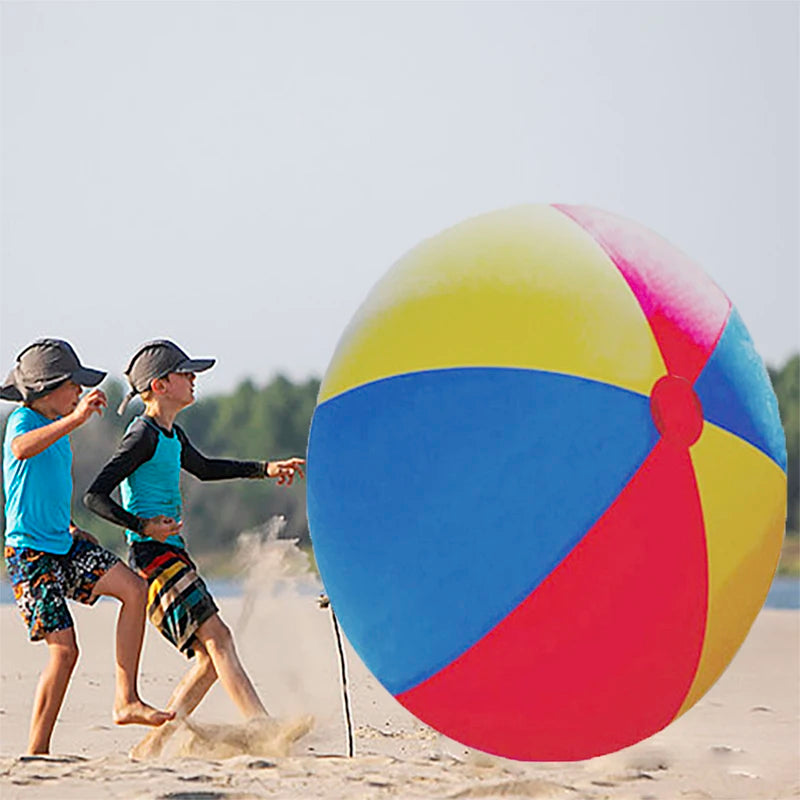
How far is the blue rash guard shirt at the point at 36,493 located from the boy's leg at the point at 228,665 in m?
0.60

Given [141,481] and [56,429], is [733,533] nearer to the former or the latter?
[141,481]

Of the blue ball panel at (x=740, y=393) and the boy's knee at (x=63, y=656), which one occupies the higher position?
the blue ball panel at (x=740, y=393)

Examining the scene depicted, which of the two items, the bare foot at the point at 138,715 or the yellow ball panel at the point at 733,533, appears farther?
the bare foot at the point at 138,715

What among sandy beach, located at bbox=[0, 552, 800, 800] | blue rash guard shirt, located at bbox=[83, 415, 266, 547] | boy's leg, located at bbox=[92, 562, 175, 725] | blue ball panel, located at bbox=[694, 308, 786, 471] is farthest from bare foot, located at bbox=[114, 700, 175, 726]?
blue ball panel, located at bbox=[694, 308, 786, 471]

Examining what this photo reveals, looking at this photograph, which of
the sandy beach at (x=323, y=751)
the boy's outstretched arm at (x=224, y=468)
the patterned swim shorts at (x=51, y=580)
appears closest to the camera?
the sandy beach at (x=323, y=751)

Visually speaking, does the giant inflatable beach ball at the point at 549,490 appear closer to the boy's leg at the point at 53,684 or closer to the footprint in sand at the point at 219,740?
the footprint in sand at the point at 219,740

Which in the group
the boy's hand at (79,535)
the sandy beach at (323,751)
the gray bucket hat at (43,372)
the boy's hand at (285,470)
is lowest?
the sandy beach at (323,751)

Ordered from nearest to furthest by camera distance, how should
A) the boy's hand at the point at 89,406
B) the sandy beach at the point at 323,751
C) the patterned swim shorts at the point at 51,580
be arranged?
the sandy beach at the point at 323,751 → the boy's hand at the point at 89,406 → the patterned swim shorts at the point at 51,580

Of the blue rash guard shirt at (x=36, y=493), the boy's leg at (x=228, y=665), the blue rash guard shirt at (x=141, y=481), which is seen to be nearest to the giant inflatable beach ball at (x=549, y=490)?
the boy's leg at (x=228, y=665)

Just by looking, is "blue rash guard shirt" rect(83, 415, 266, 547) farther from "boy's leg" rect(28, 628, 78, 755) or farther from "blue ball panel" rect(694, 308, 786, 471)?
"blue ball panel" rect(694, 308, 786, 471)

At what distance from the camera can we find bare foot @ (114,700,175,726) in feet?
17.7

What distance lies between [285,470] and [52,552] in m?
0.98

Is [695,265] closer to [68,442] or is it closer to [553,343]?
[553,343]

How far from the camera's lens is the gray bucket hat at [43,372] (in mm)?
5488
